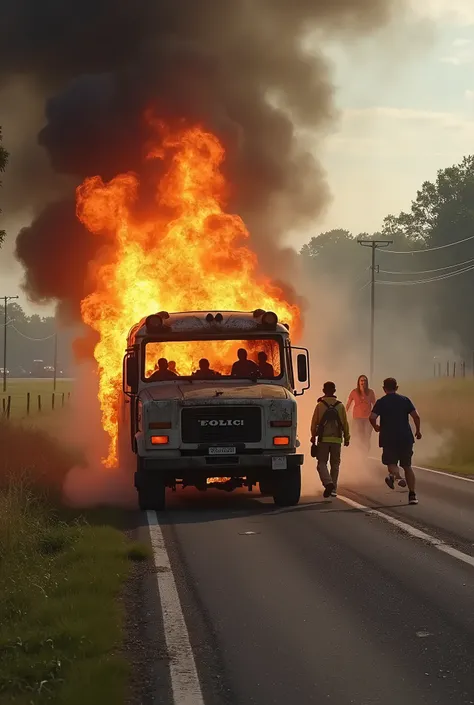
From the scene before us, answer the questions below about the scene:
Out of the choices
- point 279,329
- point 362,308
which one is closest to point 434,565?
point 279,329

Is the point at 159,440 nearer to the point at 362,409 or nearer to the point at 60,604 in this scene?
the point at 60,604

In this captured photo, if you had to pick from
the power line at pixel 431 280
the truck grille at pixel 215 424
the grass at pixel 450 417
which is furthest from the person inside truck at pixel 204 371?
the power line at pixel 431 280

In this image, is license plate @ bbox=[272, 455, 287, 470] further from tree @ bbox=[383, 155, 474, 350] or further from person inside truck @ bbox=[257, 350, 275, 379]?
tree @ bbox=[383, 155, 474, 350]

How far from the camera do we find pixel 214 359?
17.7m

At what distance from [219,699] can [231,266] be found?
60.7 feet

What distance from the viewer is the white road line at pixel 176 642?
668 cm

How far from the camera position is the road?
6.80 meters

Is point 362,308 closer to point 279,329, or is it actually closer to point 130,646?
point 279,329

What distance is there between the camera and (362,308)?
396 ft

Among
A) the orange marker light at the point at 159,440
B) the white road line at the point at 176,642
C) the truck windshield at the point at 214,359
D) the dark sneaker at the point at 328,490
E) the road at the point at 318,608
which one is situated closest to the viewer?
the white road line at the point at 176,642

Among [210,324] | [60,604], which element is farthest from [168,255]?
[60,604]

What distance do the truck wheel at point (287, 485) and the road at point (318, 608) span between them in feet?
1.80

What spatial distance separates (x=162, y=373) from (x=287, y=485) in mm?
2452

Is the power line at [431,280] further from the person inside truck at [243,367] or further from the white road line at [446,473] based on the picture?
the person inside truck at [243,367]
